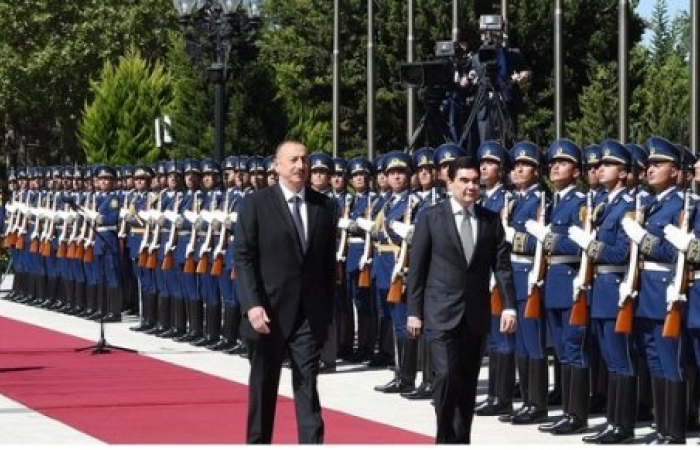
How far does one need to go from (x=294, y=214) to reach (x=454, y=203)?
881 mm

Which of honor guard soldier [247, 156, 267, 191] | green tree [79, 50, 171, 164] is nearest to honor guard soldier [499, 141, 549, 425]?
honor guard soldier [247, 156, 267, 191]

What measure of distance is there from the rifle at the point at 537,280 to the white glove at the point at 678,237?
5.87 ft

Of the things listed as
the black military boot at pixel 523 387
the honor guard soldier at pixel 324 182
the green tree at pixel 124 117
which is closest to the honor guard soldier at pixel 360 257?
the honor guard soldier at pixel 324 182

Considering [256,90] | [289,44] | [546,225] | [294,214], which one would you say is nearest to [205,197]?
[546,225]

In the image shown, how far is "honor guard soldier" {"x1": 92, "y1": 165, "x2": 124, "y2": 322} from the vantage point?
24.4 metres

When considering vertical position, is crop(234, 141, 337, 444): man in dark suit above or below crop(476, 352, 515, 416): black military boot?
above

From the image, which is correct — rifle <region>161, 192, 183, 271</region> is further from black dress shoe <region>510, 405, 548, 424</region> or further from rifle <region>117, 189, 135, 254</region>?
black dress shoe <region>510, 405, 548, 424</region>

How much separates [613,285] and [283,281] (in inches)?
108

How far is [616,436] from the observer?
12516 mm

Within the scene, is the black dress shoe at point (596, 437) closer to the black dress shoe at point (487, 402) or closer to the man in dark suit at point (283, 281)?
the black dress shoe at point (487, 402)

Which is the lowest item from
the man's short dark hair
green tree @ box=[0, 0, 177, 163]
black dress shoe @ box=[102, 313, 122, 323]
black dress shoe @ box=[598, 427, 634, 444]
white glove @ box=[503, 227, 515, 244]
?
black dress shoe @ box=[102, 313, 122, 323]

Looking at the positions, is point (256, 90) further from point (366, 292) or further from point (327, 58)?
point (366, 292)

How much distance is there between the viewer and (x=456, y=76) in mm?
20078

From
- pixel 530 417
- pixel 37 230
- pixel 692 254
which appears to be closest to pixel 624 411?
pixel 530 417
